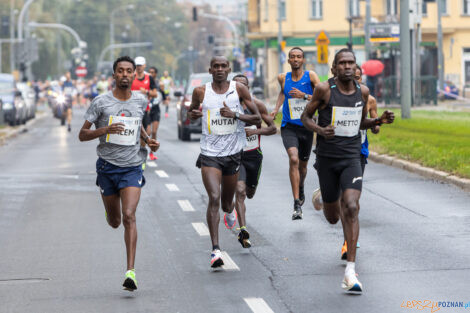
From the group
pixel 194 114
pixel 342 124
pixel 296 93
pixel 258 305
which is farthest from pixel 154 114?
pixel 258 305

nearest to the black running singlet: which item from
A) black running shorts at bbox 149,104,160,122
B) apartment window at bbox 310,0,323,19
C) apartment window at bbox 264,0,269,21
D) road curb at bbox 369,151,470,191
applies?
road curb at bbox 369,151,470,191

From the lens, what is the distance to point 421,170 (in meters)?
17.1

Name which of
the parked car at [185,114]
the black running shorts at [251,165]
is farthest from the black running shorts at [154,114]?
the black running shorts at [251,165]

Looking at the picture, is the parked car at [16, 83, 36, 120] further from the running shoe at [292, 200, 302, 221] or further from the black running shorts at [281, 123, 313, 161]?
the running shoe at [292, 200, 302, 221]

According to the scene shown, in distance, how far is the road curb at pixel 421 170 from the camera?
15.1m

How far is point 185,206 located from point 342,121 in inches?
209

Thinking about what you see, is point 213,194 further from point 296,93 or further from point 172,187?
point 172,187

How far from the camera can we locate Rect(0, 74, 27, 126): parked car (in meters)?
36.1

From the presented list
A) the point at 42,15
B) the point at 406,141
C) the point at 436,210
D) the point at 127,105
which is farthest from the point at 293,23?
the point at 127,105

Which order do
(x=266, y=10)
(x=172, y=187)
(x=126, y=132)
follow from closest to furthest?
(x=126, y=132) → (x=172, y=187) → (x=266, y=10)

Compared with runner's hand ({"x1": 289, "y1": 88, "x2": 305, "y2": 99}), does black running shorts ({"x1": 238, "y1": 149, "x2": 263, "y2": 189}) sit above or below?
below

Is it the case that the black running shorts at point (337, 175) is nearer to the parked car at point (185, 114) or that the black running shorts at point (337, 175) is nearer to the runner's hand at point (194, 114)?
the runner's hand at point (194, 114)

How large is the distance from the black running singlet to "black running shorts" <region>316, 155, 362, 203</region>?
0.05 m

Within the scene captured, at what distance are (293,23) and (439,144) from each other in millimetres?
48729
